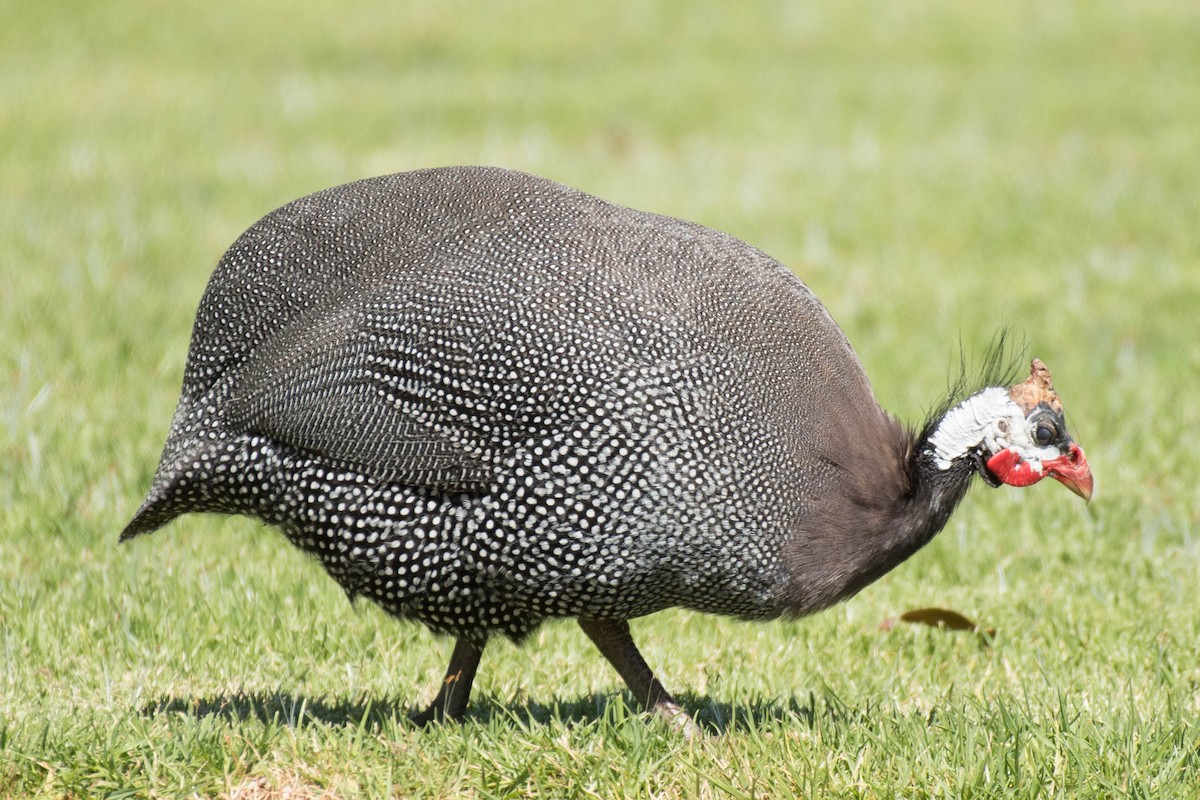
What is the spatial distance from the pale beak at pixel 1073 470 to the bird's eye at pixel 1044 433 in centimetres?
5

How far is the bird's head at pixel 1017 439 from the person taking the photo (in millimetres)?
3127

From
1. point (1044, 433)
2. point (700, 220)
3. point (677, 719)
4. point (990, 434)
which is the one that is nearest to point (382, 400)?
point (677, 719)

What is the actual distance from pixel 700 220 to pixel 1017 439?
4593mm

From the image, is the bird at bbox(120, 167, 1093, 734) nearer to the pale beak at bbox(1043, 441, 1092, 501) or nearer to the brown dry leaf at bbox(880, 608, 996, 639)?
the pale beak at bbox(1043, 441, 1092, 501)

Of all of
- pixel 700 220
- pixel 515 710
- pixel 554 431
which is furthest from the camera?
pixel 700 220

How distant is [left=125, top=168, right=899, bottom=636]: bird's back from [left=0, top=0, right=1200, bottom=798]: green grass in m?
0.33

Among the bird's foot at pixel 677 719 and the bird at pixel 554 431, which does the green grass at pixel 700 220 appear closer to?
the bird's foot at pixel 677 719

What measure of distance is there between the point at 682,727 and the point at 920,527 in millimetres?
663

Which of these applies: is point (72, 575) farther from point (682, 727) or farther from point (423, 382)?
point (682, 727)

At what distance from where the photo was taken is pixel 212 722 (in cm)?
298

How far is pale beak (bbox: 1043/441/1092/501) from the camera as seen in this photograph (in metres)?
3.14

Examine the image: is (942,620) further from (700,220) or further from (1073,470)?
(700,220)

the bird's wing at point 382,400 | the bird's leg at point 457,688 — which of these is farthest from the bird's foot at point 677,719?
the bird's wing at point 382,400

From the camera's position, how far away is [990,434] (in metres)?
3.14
